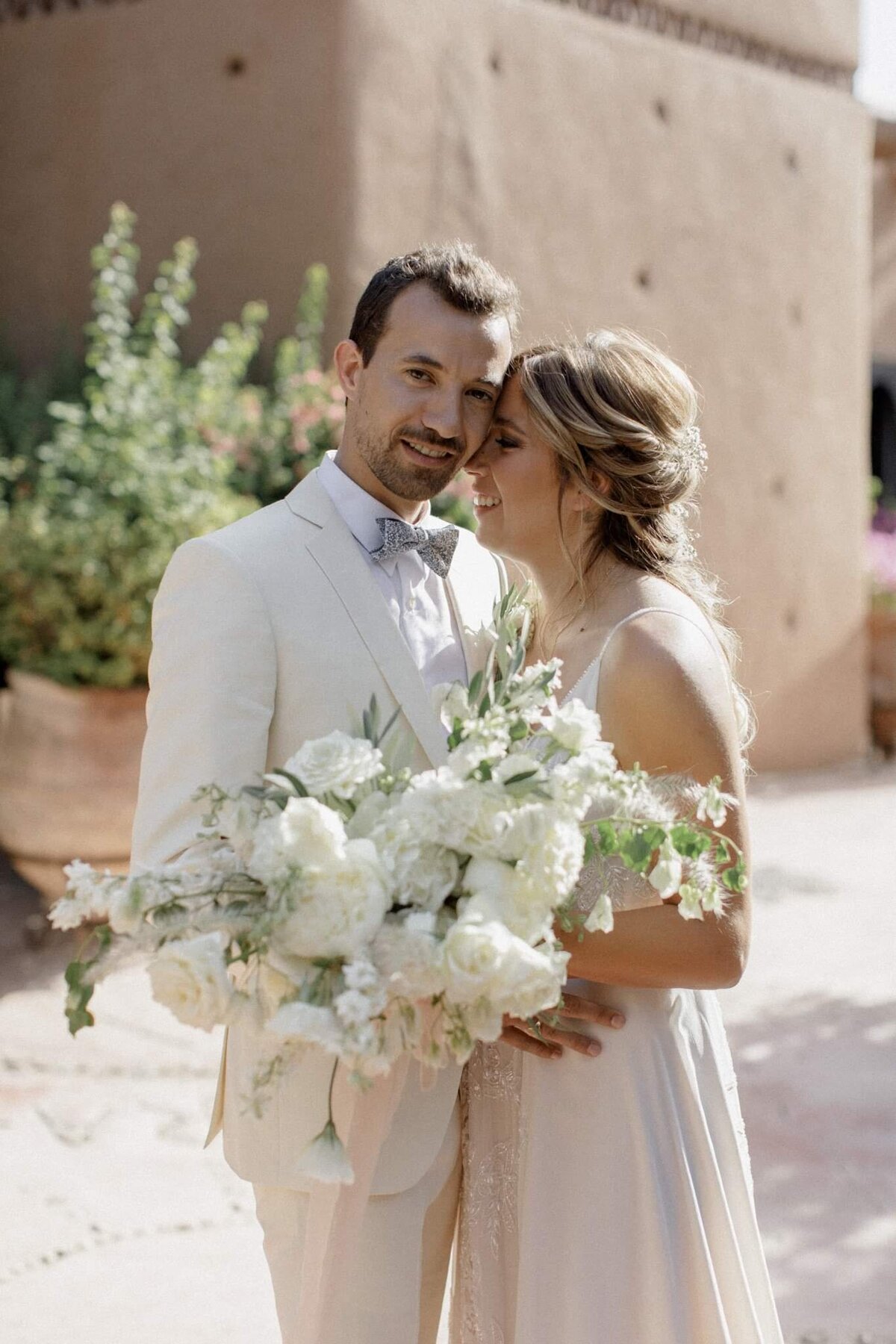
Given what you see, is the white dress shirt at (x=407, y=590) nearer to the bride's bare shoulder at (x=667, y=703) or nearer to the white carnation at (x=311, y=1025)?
the bride's bare shoulder at (x=667, y=703)

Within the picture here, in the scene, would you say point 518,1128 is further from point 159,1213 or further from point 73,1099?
point 73,1099

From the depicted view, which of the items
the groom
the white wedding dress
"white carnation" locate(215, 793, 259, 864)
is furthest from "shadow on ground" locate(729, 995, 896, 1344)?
"white carnation" locate(215, 793, 259, 864)

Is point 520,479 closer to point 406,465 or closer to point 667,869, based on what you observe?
point 406,465

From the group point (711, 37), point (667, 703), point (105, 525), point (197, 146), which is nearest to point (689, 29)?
point (711, 37)

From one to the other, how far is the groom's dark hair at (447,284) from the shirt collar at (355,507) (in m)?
0.23

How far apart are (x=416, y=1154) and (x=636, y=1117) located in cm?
35

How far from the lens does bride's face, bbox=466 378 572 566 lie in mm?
2498

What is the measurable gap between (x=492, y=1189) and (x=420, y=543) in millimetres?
1102

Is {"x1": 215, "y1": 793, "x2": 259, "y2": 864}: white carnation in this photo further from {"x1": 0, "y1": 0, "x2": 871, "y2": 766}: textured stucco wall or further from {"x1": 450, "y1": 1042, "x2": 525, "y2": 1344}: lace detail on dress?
{"x1": 0, "y1": 0, "x2": 871, "y2": 766}: textured stucco wall

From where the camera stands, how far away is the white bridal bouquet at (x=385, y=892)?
5.13ft

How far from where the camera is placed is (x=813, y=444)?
33.9ft

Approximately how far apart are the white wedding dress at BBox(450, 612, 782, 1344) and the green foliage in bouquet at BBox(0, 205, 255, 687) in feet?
11.8

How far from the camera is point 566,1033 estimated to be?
2.24m

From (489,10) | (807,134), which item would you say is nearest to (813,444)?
(807,134)
